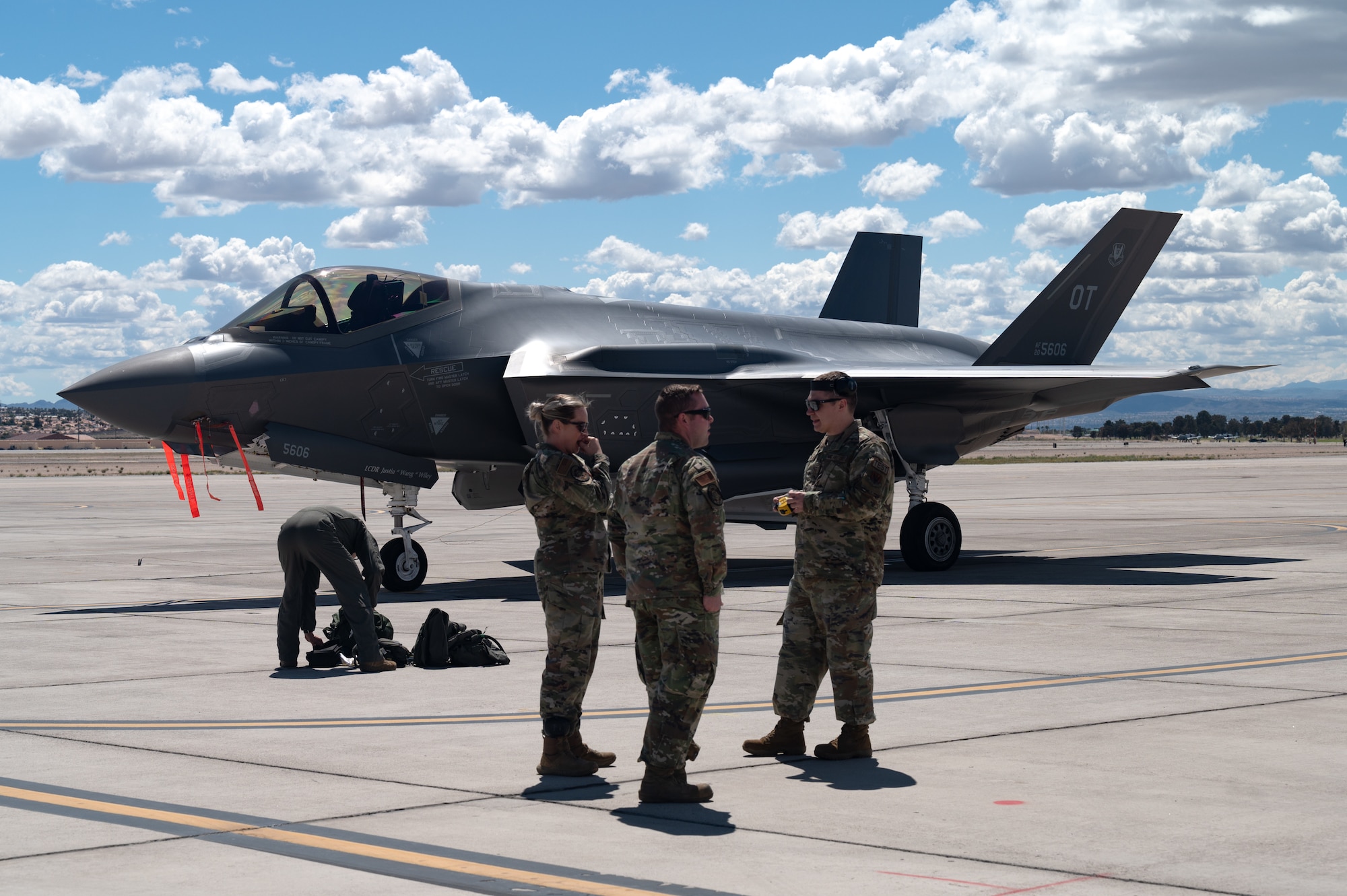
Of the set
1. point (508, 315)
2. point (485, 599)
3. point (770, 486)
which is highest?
point (508, 315)

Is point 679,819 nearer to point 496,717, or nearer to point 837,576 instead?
point 837,576

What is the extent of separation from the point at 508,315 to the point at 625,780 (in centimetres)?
1172

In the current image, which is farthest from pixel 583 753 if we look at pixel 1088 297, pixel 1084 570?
pixel 1088 297

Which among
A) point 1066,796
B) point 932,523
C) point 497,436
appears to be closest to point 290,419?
point 497,436

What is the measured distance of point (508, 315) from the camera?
705 inches

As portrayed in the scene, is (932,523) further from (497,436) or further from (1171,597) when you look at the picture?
(497,436)

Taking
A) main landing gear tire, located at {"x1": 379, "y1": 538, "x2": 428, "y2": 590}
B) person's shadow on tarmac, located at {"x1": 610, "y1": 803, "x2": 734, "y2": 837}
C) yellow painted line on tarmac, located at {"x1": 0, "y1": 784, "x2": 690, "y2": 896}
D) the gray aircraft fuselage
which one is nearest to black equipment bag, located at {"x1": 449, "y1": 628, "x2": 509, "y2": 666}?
yellow painted line on tarmac, located at {"x1": 0, "y1": 784, "x2": 690, "y2": 896}

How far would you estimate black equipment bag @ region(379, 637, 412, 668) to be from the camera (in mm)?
10891

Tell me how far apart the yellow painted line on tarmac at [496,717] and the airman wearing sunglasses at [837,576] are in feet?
4.34

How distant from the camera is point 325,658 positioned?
1088 cm

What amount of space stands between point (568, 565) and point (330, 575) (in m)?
4.10

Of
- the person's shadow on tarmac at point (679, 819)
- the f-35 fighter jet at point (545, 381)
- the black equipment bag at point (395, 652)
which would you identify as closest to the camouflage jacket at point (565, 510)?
the person's shadow on tarmac at point (679, 819)

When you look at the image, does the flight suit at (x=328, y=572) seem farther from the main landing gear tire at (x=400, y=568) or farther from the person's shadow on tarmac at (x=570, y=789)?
the main landing gear tire at (x=400, y=568)

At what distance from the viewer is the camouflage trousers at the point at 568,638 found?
700 cm
